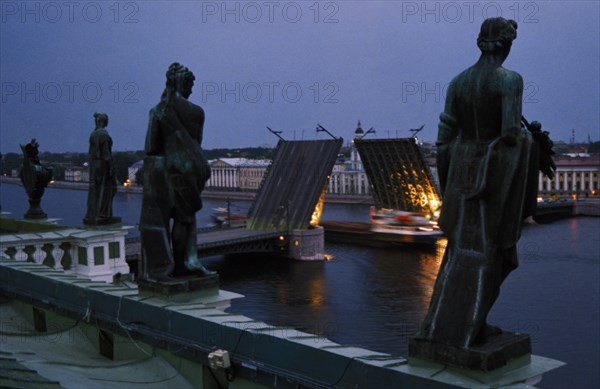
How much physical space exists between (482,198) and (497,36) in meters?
0.84

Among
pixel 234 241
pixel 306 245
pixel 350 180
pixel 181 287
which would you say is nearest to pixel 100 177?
pixel 181 287

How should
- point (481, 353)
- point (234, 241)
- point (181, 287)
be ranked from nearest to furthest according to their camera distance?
point (481, 353), point (181, 287), point (234, 241)

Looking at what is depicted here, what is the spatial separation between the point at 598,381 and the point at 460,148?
15.2 metres

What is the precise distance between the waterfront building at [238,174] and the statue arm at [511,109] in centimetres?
9861

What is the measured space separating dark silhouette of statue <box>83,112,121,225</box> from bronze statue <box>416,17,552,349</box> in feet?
21.7

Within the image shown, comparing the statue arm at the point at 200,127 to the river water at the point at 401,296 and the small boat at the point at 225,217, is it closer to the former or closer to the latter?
the river water at the point at 401,296

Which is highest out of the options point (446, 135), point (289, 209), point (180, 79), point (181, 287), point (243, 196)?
point (180, 79)

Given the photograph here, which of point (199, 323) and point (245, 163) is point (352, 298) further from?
point (245, 163)

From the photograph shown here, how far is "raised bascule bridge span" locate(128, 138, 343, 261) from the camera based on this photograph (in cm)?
4116

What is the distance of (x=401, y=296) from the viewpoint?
2864 cm

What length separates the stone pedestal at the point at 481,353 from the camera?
10.8 ft

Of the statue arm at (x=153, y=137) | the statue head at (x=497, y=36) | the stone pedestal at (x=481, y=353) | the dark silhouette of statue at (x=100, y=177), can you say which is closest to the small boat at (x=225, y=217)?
the dark silhouette of statue at (x=100, y=177)

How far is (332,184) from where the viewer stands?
10500 cm

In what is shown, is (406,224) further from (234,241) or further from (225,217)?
(225,217)
